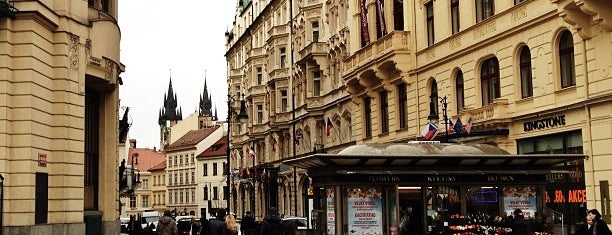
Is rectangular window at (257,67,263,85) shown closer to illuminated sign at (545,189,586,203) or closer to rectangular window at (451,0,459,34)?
rectangular window at (451,0,459,34)

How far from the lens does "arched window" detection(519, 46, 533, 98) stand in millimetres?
29828

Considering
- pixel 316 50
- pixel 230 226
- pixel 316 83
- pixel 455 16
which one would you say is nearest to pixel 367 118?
pixel 316 50

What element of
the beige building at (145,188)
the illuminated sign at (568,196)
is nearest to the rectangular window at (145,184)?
the beige building at (145,188)

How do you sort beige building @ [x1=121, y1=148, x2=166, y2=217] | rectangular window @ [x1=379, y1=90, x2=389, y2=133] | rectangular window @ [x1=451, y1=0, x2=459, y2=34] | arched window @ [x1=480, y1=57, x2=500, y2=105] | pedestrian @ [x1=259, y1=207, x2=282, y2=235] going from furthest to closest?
beige building @ [x1=121, y1=148, x2=166, y2=217] → rectangular window @ [x1=379, y1=90, x2=389, y2=133] → rectangular window @ [x1=451, y1=0, x2=459, y2=34] → arched window @ [x1=480, y1=57, x2=500, y2=105] → pedestrian @ [x1=259, y1=207, x2=282, y2=235]

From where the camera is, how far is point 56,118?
24391 millimetres

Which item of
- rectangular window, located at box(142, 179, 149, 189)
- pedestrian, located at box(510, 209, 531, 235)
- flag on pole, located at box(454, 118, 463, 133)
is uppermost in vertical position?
rectangular window, located at box(142, 179, 149, 189)

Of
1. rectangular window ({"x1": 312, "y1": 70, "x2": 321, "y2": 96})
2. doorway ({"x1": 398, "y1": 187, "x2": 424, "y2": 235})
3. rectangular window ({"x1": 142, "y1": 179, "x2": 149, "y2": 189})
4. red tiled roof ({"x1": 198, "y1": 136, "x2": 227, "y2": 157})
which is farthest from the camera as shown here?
rectangular window ({"x1": 142, "y1": 179, "x2": 149, "y2": 189})

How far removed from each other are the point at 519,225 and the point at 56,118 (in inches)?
511

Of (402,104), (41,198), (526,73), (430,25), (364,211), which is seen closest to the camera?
(364,211)

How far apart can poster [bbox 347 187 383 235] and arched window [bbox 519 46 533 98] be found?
11534 millimetres

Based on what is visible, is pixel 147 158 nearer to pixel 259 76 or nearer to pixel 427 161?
pixel 259 76

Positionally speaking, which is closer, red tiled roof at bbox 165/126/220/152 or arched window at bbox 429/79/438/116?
arched window at bbox 429/79/438/116

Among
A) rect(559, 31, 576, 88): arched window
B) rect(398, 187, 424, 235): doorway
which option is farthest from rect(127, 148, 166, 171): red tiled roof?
rect(398, 187, 424, 235): doorway

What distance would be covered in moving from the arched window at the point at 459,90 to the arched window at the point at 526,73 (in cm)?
457
